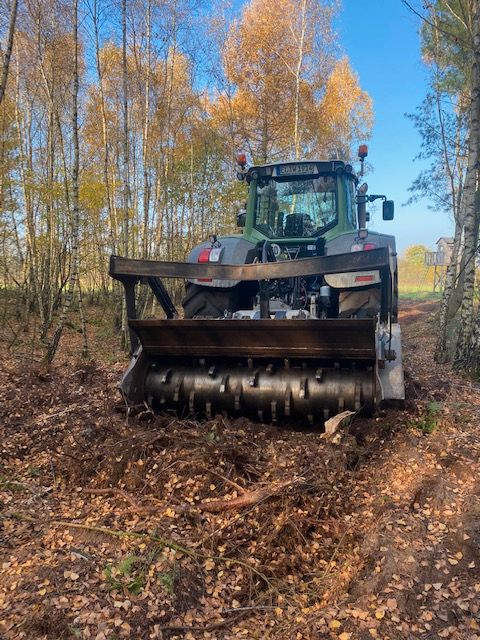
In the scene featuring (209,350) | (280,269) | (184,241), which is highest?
(184,241)

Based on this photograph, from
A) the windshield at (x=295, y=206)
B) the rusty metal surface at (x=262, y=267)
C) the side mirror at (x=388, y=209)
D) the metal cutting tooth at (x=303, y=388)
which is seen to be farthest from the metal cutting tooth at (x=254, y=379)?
the side mirror at (x=388, y=209)

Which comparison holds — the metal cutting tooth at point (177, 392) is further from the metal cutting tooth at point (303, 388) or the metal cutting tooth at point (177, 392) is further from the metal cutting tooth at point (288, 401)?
the metal cutting tooth at point (303, 388)

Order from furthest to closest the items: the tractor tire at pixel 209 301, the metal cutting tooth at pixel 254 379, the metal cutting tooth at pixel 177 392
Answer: the tractor tire at pixel 209 301, the metal cutting tooth at pixel 177 392, the metal cutting tooth at pixel 254 379

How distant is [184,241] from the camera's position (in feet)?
69.7

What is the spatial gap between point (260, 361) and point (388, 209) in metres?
3.20

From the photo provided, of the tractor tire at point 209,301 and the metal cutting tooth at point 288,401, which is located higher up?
the tractor tire at point 209,301

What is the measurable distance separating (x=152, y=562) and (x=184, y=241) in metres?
19.4

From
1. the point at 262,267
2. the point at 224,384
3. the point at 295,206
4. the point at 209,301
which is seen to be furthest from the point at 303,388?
the point at 295,206

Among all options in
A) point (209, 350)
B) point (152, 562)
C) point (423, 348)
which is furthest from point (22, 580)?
point (423, 348)

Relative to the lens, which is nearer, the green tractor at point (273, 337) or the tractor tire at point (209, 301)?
the green tractor at point (273, 337)

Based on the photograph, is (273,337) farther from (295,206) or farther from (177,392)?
(295,206)

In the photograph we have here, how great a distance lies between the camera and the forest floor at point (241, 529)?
2.20 meters

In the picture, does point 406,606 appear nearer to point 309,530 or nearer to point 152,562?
point 309,530

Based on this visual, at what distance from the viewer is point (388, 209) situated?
6.13 metres
